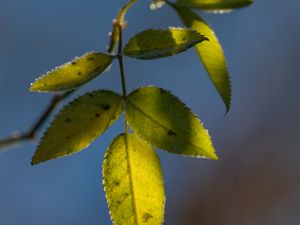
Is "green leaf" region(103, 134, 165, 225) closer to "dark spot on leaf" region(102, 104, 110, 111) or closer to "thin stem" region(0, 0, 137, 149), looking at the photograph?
"dark spot on leaf" region(102, 104, 110, 111)

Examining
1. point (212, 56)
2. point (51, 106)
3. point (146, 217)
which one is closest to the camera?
point (146, 217)

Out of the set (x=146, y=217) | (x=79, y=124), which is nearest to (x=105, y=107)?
(x=79, y=124)

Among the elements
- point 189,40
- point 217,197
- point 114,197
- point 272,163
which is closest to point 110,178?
point 114,197

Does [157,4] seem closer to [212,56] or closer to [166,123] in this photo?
[212,56]

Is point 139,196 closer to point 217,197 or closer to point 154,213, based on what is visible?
point 154,213

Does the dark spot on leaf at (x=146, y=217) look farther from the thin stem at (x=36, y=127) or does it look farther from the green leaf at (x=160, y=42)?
the thin stem at (x=36, y=127)

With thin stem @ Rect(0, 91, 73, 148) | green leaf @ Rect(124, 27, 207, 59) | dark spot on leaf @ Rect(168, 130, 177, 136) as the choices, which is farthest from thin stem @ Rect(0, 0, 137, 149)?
dark spot on leaf @ Rect(168, 130, 177, 136)
